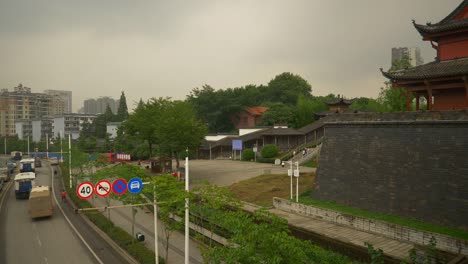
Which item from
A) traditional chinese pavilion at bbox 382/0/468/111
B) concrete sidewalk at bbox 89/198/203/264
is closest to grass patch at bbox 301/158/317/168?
traditional chinese pavilion at bbox 382/0/468/111

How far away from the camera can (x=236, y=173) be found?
3878 cm

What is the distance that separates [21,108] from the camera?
440ft

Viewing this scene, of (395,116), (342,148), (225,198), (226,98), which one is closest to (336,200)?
(342,148)

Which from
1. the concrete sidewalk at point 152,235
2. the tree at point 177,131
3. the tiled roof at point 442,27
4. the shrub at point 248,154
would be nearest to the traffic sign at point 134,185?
the concrete sidewalk at point 152,235

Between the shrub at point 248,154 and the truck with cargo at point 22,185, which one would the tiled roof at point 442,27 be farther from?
the truck with cargo at point 22,185

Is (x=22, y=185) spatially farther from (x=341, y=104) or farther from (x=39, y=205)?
(x=341, y=104)

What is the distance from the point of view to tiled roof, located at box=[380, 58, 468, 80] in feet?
67.2

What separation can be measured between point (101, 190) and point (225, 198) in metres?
7.03

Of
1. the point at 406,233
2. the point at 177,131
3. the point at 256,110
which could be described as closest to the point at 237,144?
the point at 177,131

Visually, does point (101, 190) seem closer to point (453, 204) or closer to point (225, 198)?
point (225, 198)

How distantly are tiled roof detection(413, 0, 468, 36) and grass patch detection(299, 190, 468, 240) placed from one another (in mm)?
13298

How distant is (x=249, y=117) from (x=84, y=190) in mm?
60080

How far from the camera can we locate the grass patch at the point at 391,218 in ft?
53.4

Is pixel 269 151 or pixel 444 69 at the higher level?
pixel 444 69
